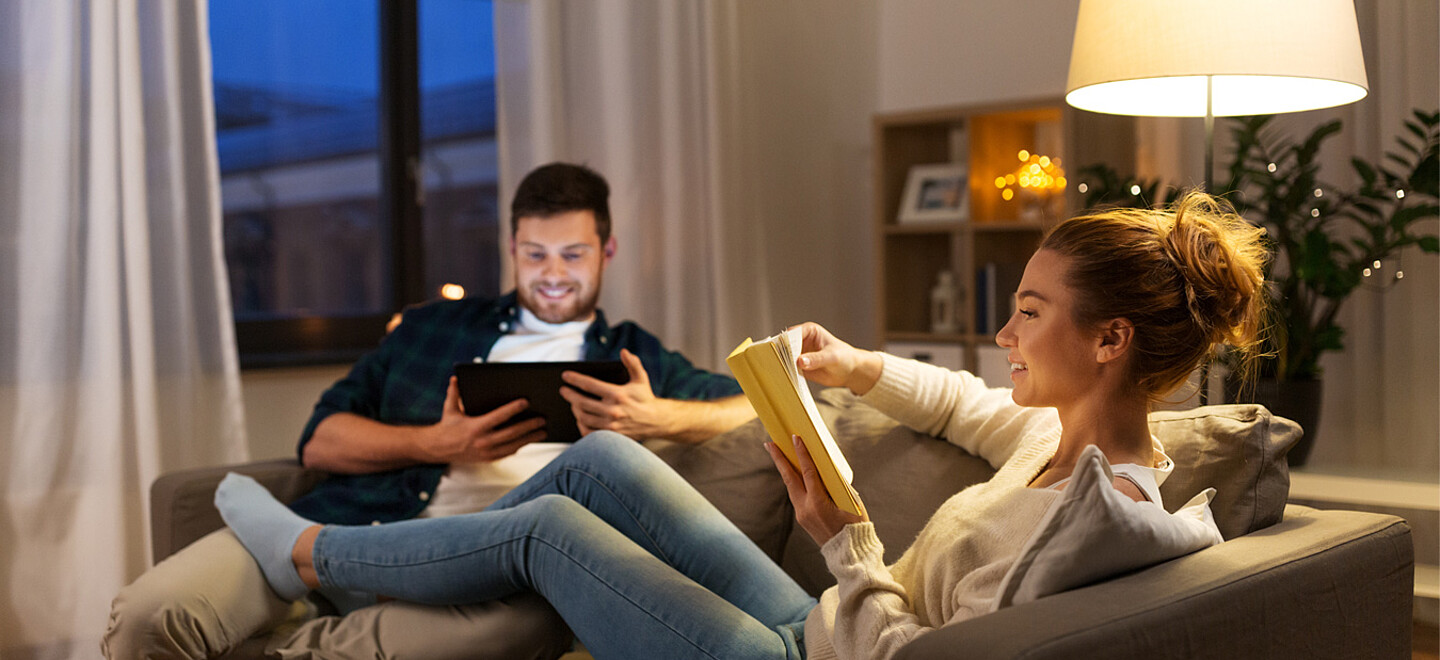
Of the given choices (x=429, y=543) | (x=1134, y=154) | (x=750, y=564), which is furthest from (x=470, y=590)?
(x=1134, y=154)

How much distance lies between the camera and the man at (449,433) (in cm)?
161

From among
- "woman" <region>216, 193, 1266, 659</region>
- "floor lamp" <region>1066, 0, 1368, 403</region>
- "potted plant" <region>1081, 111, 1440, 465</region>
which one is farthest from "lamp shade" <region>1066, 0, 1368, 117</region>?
"potted plant" <region>1081, 111, 1440, 465</region>

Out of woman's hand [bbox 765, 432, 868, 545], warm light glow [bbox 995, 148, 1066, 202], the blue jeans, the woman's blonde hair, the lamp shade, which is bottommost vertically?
the blue jeans

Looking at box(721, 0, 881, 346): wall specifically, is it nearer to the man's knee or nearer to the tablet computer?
the tablet computer

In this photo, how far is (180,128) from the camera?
2.48m

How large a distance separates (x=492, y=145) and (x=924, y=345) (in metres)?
1.56

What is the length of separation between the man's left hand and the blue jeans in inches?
5.7

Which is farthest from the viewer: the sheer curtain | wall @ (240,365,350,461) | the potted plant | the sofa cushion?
wall @ (240,365,350,461)

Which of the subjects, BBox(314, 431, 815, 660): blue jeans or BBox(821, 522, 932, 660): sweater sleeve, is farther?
BBox(314, 431, 815, 660): blue jeans

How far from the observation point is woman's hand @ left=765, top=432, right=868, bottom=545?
1.20 m

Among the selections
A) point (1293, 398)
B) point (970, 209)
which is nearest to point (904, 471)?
point (1293, 398)

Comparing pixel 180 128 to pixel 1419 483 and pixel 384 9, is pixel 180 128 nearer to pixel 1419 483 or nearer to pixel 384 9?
pixel 384 9

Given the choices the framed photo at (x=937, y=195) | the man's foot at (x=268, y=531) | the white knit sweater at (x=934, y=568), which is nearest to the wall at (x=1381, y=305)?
the framed photo at (x=937, y=195)

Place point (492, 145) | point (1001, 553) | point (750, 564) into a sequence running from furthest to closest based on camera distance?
point (492, 145), point (750, 564), point (1001, 553)
